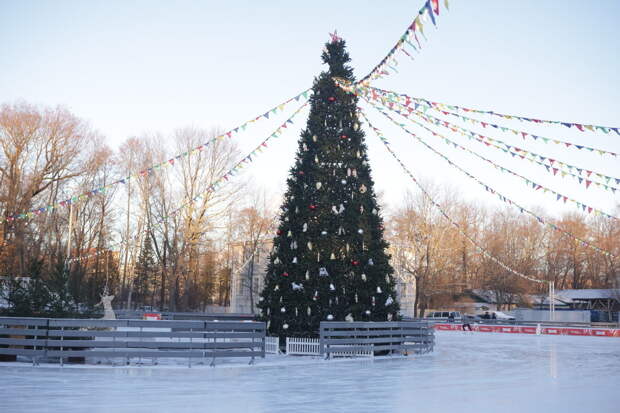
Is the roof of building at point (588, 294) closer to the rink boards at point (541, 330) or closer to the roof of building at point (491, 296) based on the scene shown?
the roof of building at point (491, 296)

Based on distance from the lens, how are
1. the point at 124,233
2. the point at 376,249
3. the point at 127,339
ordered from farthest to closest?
the point at 124,233
the point at 376,249
the point at 127,339

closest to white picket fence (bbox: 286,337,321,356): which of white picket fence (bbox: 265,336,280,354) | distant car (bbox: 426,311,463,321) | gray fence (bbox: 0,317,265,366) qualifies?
white picket fence (bbox: 265,336,280,354)

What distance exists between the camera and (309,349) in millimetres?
18312

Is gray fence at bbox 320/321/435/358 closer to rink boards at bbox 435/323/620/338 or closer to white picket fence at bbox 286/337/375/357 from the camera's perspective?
white picket fence at bbox 286/337/375/357

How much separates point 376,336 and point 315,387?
8.24m

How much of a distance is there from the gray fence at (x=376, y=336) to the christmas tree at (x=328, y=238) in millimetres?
729

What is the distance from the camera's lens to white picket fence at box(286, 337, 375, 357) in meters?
18.1

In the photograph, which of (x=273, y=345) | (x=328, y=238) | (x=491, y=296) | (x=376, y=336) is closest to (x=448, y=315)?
(x=491, y=296)

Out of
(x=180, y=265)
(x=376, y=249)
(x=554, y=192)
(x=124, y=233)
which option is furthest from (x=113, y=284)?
(x=554, y=192)

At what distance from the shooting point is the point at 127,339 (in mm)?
14898

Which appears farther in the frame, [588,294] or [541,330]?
[588,294]

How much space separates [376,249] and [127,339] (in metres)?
8.72

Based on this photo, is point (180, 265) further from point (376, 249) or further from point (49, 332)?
point (49, 332)

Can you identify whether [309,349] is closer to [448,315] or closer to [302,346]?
[302,346]
